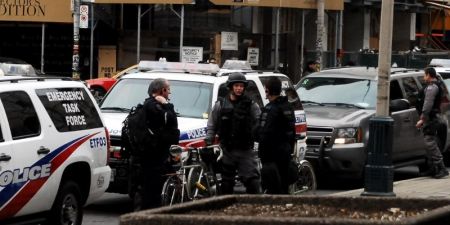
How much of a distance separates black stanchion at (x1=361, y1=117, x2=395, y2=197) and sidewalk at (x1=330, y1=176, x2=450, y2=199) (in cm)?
114

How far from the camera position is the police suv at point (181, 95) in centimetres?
1320

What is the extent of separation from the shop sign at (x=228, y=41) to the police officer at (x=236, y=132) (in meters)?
20.3

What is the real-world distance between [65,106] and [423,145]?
866cm

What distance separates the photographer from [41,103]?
10.8m

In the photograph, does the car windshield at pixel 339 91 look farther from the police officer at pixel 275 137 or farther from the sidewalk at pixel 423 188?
the police officer at pixel 275 137

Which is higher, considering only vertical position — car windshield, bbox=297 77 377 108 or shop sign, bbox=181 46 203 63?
shop sign, bbox=181 46 203 63

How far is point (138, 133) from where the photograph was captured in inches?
441

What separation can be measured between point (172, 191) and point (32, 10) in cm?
2188

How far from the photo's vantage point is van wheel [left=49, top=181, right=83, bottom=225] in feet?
35.7

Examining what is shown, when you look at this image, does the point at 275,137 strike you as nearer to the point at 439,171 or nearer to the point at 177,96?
the point at 177,96

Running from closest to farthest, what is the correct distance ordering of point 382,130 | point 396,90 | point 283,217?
point 283,217
point 382,130
point 396,90

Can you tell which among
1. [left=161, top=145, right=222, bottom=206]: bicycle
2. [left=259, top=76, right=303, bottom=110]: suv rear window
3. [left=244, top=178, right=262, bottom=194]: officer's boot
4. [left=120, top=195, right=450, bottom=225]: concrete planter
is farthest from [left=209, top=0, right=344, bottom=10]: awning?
[left=120, top=195, right=450, bottom=225]: concrete planter

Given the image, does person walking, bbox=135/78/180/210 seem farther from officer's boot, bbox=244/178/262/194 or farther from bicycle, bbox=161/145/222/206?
officer's boot, bbox=244/178/262/194

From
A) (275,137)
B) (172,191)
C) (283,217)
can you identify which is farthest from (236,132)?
(283,217)
